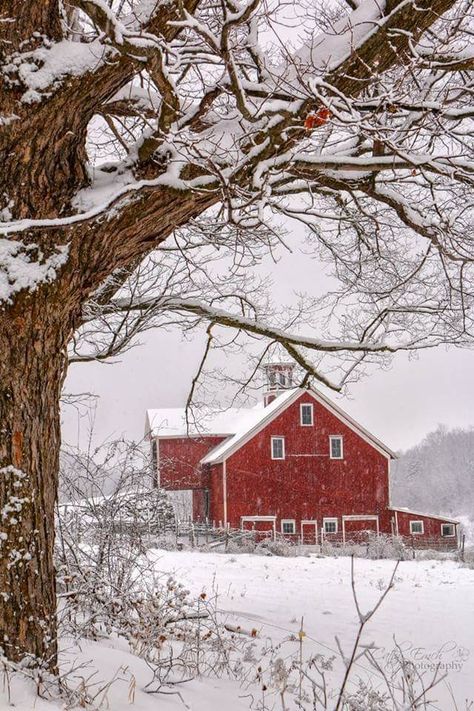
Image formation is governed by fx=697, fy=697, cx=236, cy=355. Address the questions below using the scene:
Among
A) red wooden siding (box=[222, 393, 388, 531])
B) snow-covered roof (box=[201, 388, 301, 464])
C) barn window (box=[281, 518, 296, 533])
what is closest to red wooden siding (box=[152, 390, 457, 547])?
red wooden siding (box=[222, 393, 388, 531])

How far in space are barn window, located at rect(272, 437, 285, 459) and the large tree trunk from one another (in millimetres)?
28420

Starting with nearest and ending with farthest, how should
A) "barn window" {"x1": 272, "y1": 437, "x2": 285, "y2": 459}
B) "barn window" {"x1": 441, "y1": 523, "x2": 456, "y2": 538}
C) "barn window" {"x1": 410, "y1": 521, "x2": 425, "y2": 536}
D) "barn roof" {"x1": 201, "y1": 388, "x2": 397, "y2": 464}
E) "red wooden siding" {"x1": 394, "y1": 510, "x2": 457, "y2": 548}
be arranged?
"barn roof" {"x1": 201, "y1": 388, "x2": 397, "y2": 464} → "red wooden siding" {"x1": 394, "y1": 510, "x2": 457, "y2": 548} → "barn window" {"x1": 272, "y1": 437, "x2": 285, "y2": 459} → "barn window" {"x1": 410, "y1": 521, "x2": 425, "y2": 536} → "barn window" {"x1": 441, "y1": 523, "x2": 456, "y2": 538}

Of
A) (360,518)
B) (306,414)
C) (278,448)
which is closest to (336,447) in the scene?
(306,414)

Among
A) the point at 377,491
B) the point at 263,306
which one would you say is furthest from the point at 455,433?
the point at 263,306

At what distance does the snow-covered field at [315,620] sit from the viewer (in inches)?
172

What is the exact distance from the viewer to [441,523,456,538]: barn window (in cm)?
3338

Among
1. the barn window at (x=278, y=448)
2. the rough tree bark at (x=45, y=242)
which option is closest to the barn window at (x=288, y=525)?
the barn window at (x=278, y=448)

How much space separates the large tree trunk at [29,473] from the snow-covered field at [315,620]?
1.17ft

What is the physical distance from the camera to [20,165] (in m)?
4.08

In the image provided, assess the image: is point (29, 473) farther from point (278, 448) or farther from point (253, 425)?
point (278, 448)

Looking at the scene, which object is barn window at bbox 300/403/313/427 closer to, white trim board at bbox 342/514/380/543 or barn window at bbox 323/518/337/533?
barn window at bbox 323/518/337/533

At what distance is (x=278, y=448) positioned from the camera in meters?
32.3

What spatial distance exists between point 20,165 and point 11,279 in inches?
26.7

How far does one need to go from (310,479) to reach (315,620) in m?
22.4
